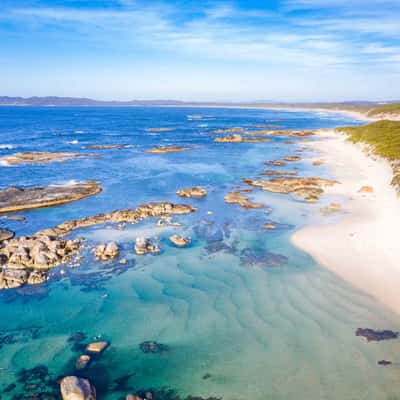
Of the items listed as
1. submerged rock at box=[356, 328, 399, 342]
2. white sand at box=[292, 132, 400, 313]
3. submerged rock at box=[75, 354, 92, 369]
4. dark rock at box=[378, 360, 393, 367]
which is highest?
A: white sand at box=[292, 132, 400, 313]

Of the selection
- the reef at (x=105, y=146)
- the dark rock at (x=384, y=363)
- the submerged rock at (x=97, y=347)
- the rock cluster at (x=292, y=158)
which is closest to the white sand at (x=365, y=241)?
the dark rock at (x=384, y=363)

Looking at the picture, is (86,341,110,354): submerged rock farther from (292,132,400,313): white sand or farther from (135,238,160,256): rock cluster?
(292,132,400,313): white sand

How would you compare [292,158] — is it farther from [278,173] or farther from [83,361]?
[83,361]

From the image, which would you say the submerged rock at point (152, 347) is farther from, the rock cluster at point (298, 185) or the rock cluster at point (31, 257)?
the rock cluster at point (298, 185)

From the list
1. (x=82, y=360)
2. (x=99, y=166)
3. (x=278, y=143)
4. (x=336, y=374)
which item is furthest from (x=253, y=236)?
(x=278, y=143)

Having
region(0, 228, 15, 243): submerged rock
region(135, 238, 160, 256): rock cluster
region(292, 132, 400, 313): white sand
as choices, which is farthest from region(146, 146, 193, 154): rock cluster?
region(135, 238, 160, 256): rock cluster

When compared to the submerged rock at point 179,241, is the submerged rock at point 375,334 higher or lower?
lower

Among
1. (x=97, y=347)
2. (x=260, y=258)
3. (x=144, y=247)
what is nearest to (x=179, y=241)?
(x=144, y=247)
